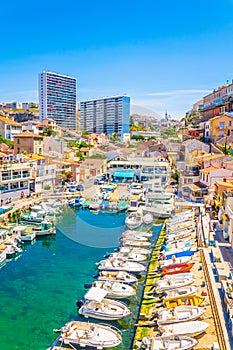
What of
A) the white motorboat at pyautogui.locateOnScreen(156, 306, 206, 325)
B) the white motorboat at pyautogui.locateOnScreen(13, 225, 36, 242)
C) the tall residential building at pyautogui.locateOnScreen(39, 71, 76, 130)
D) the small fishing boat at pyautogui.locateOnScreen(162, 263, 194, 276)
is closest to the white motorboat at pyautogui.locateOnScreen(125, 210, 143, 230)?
the white motorboat at pyautogui.locateOnScreen(13, 225, 36, 242)

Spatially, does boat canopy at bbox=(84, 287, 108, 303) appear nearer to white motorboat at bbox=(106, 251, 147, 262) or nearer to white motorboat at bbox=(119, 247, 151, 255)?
white motorboat at bbox=(106, 251, 147, 262)

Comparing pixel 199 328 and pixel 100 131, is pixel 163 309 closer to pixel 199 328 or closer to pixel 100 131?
pixel 199 328

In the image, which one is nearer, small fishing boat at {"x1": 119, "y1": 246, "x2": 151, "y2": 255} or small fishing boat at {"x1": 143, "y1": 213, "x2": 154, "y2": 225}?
small fishing boat at {"x1": 119, "y1": 246, "x2": 151, "y2": 255}

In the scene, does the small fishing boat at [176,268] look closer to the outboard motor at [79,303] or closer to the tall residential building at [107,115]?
the outboard motor at [79,303]

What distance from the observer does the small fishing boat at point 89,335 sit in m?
7.91

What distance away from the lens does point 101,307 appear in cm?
927

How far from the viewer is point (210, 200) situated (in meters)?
19.9

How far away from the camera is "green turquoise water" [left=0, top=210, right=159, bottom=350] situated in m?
8.83

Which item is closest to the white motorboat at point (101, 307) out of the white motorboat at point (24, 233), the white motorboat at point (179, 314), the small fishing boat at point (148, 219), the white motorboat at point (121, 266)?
the white motorboat at point (179, 314)

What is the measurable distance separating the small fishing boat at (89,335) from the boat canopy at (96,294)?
0.89 m

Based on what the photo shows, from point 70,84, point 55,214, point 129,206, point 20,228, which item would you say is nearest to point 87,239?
point 20,228

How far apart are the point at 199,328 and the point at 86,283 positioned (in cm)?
491

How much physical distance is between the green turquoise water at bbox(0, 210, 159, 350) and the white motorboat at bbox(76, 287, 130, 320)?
263 millimetres

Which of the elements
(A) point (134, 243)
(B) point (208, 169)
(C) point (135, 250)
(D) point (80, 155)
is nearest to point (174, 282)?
(C) point (135, 250)
